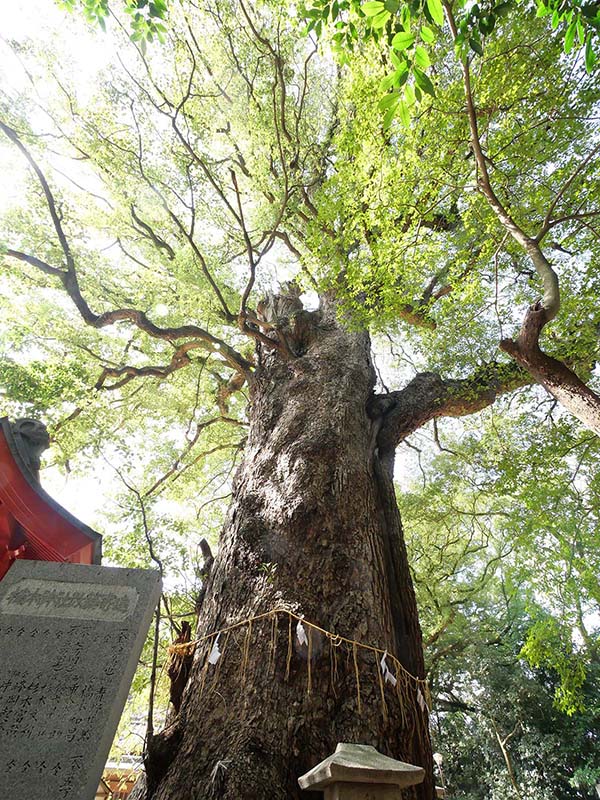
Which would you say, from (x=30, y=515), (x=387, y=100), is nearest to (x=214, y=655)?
(x=30, y=515)

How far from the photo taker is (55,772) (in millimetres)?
1704

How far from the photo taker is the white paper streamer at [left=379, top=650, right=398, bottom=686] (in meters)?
2.31

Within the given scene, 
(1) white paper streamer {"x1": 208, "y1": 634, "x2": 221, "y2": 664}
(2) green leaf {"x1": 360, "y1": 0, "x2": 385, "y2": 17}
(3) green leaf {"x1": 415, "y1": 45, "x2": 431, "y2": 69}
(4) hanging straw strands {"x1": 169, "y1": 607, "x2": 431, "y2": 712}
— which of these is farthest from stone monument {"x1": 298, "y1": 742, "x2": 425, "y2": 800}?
(2) green leaf {"x1": 360, "y1": 0, "x2": 385, "y2": 17}

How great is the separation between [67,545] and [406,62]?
316cm

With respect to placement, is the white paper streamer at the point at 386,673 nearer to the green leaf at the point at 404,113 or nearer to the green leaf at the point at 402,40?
the green leaf at the point at 404,113

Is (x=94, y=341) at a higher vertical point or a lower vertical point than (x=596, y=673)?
higher

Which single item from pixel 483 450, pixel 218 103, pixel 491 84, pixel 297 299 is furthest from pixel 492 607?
pixel 218 103

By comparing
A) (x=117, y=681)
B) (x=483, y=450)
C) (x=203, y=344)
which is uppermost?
(x=203, y=344)

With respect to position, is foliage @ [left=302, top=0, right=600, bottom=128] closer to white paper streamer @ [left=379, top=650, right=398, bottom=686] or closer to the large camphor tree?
the large camphor tree

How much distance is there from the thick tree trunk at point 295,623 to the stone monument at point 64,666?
45 cm

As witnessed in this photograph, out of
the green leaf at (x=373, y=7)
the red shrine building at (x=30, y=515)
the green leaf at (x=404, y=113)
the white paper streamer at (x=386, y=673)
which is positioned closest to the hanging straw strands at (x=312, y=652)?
the white paper streamer at (x=386, y=673)

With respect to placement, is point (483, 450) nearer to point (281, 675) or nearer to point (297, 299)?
point (297, 299)

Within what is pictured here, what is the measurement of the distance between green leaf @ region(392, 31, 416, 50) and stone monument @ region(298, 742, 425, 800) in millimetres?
2564

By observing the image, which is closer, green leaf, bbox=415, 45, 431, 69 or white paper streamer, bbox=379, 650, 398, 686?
green leaf, bbox=415, 45, 431, 69
